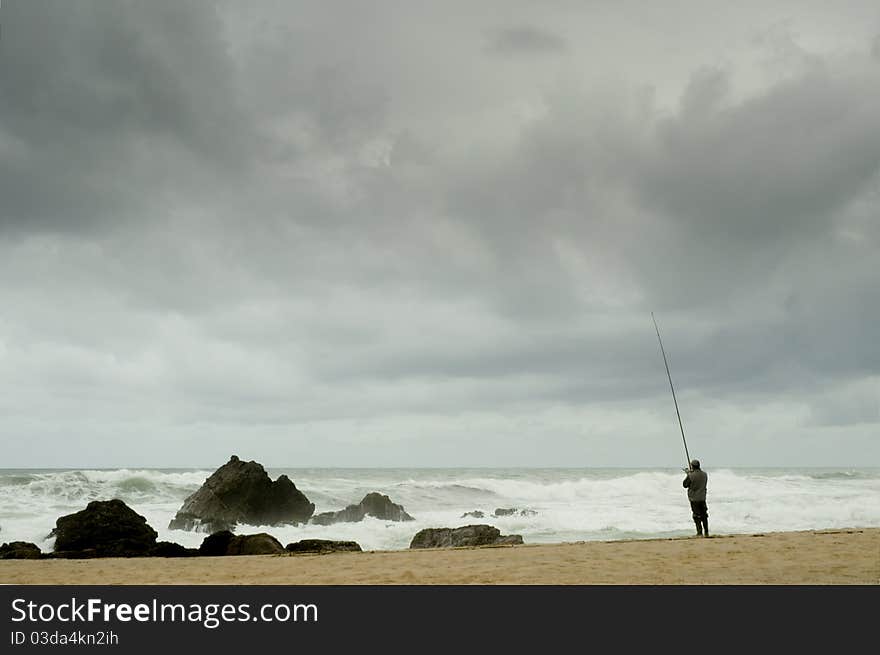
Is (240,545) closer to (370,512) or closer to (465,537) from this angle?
(465,537)

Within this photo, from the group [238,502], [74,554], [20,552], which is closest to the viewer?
[74,554]

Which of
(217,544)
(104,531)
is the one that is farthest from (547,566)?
(104,531)

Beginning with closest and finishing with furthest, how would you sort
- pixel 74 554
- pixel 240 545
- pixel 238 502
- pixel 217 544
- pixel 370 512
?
pixel 74 554, pixel 240 545, pixel 217 544, pixel 238 502, pixel 370 512

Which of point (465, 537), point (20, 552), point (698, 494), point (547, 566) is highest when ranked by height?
point (698, 494)

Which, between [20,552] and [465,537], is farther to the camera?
[465,537]

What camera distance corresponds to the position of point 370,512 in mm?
32406

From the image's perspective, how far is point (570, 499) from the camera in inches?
1900

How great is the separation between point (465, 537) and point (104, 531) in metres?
10.2

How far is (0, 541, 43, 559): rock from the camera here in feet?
47.7

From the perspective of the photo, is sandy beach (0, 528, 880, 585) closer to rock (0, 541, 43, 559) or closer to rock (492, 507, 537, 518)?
rock (0, 541, 43, 559)

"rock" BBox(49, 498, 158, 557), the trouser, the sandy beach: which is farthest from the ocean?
the sandy beach

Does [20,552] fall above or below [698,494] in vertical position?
below
